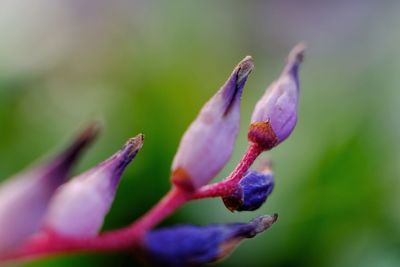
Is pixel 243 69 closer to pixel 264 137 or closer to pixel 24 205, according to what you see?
pixel 264 137

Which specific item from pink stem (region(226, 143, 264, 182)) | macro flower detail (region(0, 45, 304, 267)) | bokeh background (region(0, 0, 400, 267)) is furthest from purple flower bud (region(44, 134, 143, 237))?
bokeh background (region(0, 0, 400, 267))

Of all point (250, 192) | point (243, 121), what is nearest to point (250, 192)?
point (250, 192)

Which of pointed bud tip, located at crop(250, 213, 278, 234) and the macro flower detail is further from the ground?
the macro flower detail

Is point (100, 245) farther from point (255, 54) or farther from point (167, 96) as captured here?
point (255, 54)

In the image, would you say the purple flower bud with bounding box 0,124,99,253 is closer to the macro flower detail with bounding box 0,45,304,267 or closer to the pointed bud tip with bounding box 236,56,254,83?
the macro flower detail with bounding box 0,45,304,267

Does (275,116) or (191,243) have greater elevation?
(275,116)

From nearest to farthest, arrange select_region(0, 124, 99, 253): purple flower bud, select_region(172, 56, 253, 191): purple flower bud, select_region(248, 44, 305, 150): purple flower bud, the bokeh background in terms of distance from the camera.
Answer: select_region(0, 124, 99, 253): purple flower bud
select_region(172, 56, 253, 191): purple flower bud
select_region(248, 44, 305, 150): purple flower bud
the bokeh background
